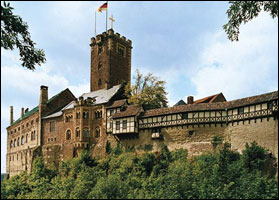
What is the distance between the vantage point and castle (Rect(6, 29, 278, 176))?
3681cm

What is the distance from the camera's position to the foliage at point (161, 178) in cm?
3253

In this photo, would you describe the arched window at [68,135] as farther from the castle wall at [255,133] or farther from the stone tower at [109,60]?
the castle wall at [255,133]

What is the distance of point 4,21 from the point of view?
48.2ft

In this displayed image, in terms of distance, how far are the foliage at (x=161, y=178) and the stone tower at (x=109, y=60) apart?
53.6ft

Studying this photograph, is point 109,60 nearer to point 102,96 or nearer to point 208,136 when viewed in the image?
point 102,96

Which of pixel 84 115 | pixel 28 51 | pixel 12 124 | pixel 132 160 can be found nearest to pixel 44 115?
pixel 84 115

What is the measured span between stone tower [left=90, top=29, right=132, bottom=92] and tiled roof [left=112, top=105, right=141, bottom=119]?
12.0 meters

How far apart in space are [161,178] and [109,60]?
26896mm

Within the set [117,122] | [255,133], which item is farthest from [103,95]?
A: [255,133]

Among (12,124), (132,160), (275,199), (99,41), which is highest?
(99,41)

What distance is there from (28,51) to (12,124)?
2098 inches

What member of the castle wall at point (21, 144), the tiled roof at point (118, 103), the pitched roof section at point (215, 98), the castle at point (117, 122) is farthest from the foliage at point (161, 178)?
the pitched roof section at point (215, 98)

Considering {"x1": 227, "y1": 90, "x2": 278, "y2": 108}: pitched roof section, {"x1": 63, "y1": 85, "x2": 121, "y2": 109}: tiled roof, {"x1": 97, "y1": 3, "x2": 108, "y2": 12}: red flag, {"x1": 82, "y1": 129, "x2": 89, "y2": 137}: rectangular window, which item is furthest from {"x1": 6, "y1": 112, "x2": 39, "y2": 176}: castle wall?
{"x1": 227, "y1": 90, "x2": 278, "y2": 108}: pitched roof section

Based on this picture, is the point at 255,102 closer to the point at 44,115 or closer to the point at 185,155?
the point at 185,155
